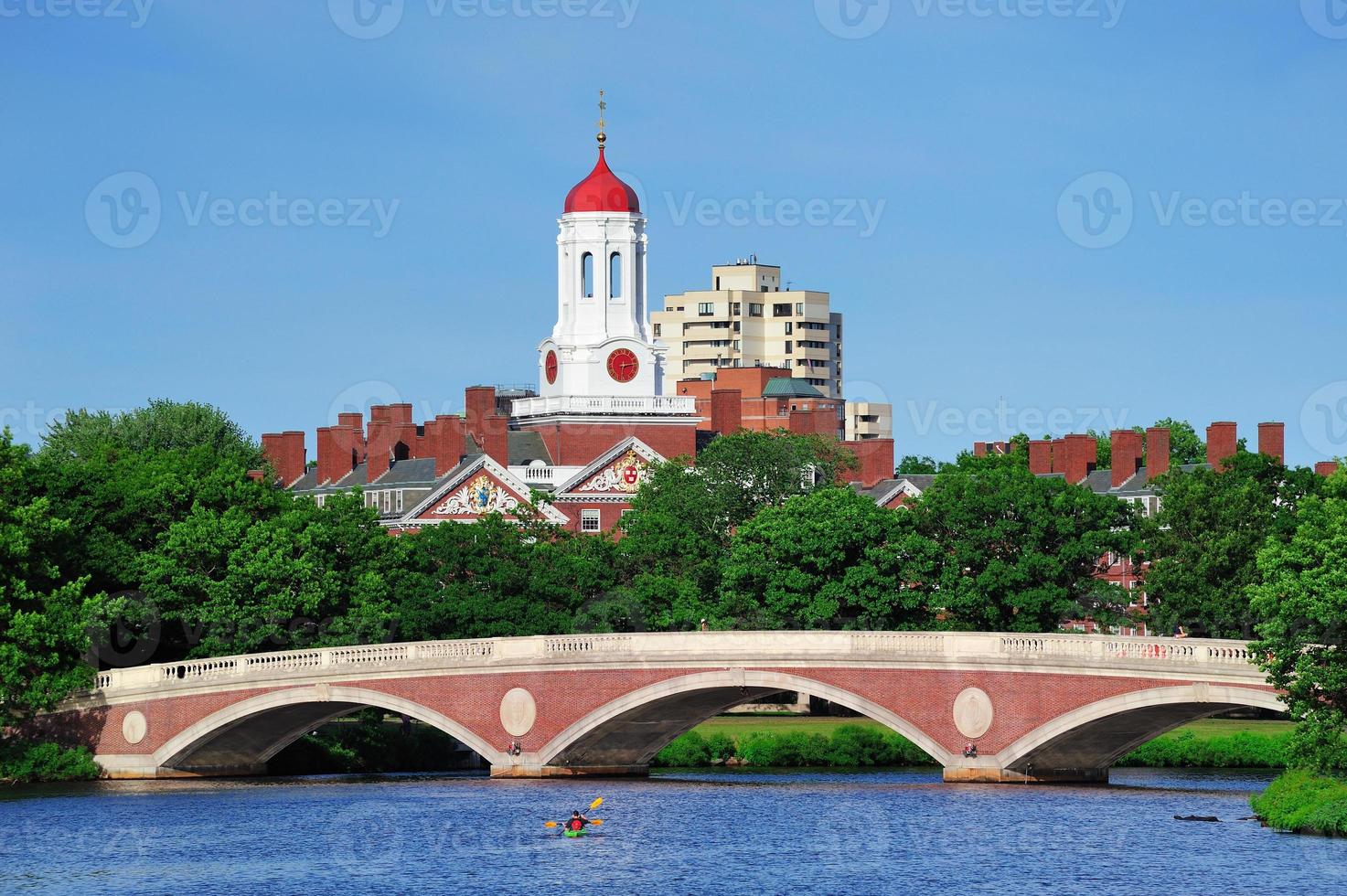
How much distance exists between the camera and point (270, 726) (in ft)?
289

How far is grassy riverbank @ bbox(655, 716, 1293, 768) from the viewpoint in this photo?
3671 inches

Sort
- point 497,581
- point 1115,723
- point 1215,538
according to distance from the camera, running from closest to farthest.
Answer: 1. point 1115,723
2. point 497,581
3. point 1215,538

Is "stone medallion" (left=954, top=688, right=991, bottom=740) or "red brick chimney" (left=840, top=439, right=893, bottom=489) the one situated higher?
"red brick chimney" (left=840, top=439, right=893, bottom=489)

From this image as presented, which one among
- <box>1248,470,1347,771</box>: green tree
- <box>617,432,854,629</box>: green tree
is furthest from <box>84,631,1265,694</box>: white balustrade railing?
<box>617,432,854,629</box>: green tree

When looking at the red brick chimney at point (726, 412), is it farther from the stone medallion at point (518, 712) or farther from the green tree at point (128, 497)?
the stone medallion at point (518, 712)

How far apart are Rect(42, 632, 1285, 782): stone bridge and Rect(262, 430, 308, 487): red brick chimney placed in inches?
2245

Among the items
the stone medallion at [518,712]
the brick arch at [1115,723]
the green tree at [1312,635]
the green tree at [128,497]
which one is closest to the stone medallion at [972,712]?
the brick arch at [1115,723]

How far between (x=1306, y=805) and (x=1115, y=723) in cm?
982

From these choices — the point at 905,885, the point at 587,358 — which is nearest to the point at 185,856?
the point at 905,885

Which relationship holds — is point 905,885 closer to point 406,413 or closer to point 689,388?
point 406,413

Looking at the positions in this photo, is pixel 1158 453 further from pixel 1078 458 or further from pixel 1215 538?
pixel 1215 538

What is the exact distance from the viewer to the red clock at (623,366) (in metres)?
134

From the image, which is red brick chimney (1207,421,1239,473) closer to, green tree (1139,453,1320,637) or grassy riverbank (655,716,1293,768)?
green tree (1139,453,1320,637)

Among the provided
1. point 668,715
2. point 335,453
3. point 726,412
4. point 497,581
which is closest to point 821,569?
point 497,581
